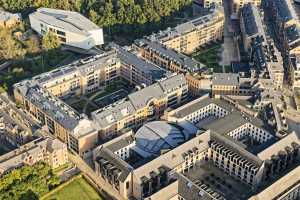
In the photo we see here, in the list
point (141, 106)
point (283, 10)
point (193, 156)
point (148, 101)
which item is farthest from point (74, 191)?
point (283, 10)

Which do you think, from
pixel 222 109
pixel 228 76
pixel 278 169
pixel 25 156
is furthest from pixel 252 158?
pixel 25 156

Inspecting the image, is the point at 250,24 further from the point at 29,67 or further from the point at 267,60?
the point at 29,67

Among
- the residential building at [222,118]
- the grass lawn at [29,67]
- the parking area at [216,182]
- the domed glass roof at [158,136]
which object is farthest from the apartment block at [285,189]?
the grass lawn at [29,67]

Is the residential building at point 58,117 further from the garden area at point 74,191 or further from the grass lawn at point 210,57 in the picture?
the grass lawn at point 210,57

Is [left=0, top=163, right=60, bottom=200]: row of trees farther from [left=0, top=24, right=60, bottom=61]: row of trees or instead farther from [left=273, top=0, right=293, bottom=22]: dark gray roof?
[left=273, top=0, right=293, bottom=22]: dark gray roof

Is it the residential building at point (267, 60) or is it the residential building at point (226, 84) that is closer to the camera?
the residential building at point (226, 84)

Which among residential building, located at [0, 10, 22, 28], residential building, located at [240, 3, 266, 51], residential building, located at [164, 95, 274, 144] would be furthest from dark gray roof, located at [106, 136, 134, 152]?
residential building, located at [0, 10, 22, 28]

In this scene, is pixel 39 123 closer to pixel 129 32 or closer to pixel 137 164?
pixel 137 164
